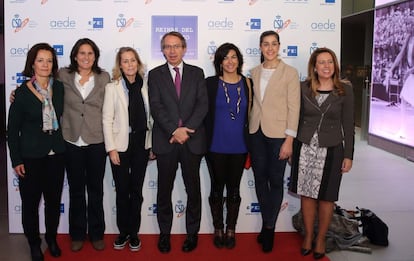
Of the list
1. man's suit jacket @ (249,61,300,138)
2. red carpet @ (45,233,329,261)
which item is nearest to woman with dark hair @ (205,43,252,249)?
man's suit jacket @ (249,61,300,138)

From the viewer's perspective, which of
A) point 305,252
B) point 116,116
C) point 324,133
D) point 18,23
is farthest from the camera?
point 18,23

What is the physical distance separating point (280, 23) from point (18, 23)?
2300 millimetres

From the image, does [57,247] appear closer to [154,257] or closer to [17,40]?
[154,257]

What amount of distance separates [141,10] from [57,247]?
6.92 ft

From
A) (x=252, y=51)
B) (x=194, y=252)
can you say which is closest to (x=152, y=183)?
(x=194, y=252)

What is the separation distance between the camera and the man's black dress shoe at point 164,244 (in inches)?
135

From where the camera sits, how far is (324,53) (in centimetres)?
313

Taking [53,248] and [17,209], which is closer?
[53,248]

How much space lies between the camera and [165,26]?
3.69 m

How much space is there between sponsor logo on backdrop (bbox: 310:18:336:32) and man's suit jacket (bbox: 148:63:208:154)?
1220 millimetres

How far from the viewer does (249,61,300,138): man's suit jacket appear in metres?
3.22

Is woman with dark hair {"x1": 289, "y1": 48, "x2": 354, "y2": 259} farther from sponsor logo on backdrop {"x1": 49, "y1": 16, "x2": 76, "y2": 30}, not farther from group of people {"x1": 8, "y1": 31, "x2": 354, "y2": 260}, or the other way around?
sponsor logo on backdrop {"x1": 49, "y1": 16, "x2": 76, "y2": 30}

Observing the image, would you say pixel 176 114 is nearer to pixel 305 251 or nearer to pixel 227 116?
pixel 227 116

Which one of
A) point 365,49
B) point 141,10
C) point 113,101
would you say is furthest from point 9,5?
point 365,49
